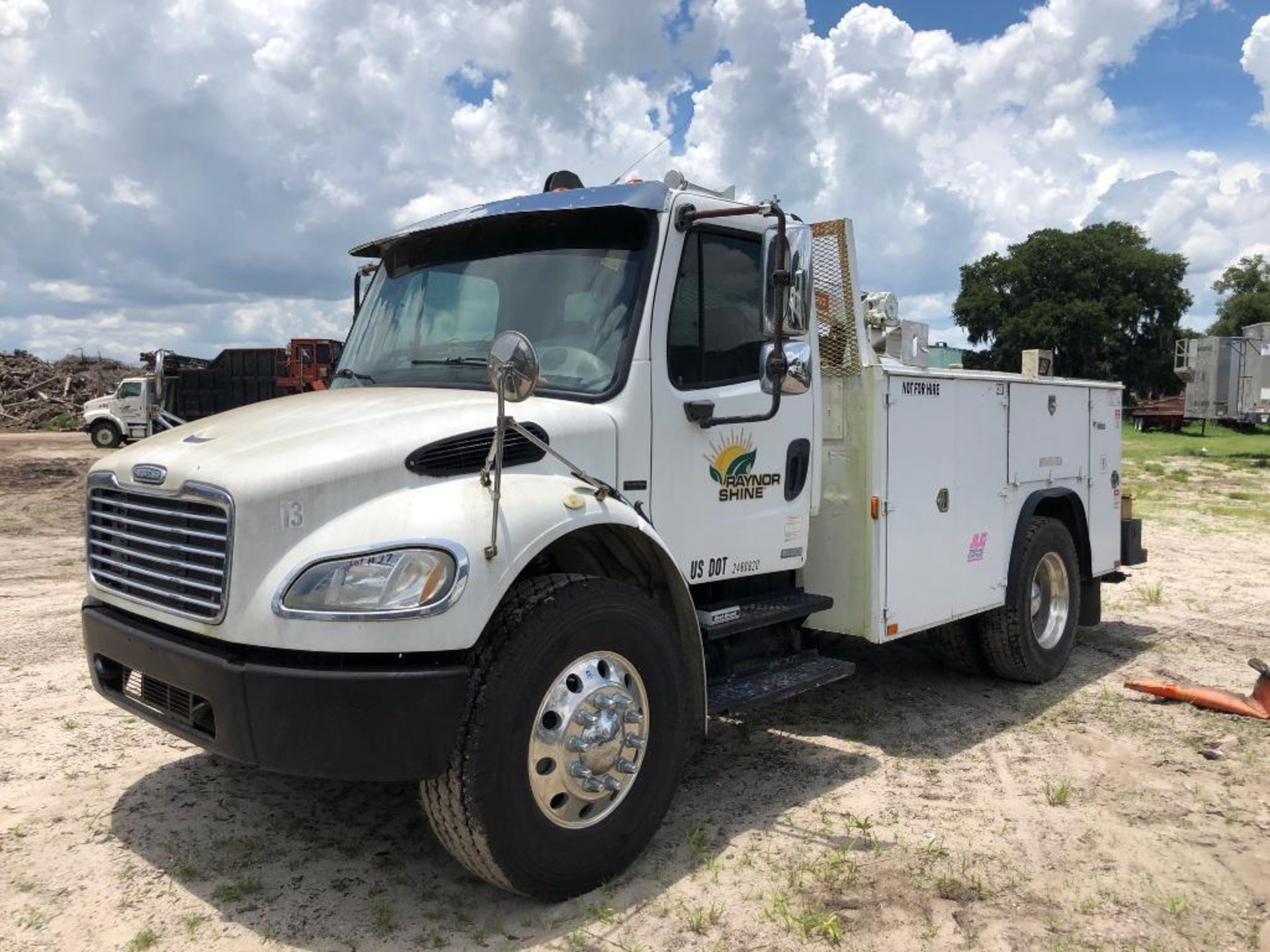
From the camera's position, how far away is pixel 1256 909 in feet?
11.6

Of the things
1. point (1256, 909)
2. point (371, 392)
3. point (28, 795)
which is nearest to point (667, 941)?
point (1256, 909)

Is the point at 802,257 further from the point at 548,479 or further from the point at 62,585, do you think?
the point at 62,585

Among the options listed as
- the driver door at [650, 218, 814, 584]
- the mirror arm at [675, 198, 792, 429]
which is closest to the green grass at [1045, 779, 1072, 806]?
the driver door at [650, 218, 814, 584]

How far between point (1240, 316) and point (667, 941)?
66.8m

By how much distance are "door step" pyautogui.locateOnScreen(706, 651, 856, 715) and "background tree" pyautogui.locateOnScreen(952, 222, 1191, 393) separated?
46.1 meters

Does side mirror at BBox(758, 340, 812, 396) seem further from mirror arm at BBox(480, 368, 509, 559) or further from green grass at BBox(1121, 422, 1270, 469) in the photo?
A: green grass at BBox(1121, 422, 1270, 469)

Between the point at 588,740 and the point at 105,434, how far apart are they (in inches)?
1100

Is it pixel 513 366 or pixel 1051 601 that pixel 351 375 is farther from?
pixel 1051 601

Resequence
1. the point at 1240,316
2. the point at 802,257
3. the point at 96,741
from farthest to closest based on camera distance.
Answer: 1. the point at 1240,316
2. the point at 96,741
3. the point at 802,257

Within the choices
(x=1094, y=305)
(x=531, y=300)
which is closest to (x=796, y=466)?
(x=531, y=300)

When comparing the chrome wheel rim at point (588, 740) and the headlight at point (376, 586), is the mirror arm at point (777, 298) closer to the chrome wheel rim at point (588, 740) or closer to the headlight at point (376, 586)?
the chrome wheel rim at point (588, 740)

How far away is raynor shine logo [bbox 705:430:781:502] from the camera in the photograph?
4.27m

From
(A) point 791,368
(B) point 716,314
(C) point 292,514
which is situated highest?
(B) point 716,314

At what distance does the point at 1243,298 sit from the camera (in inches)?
2354
